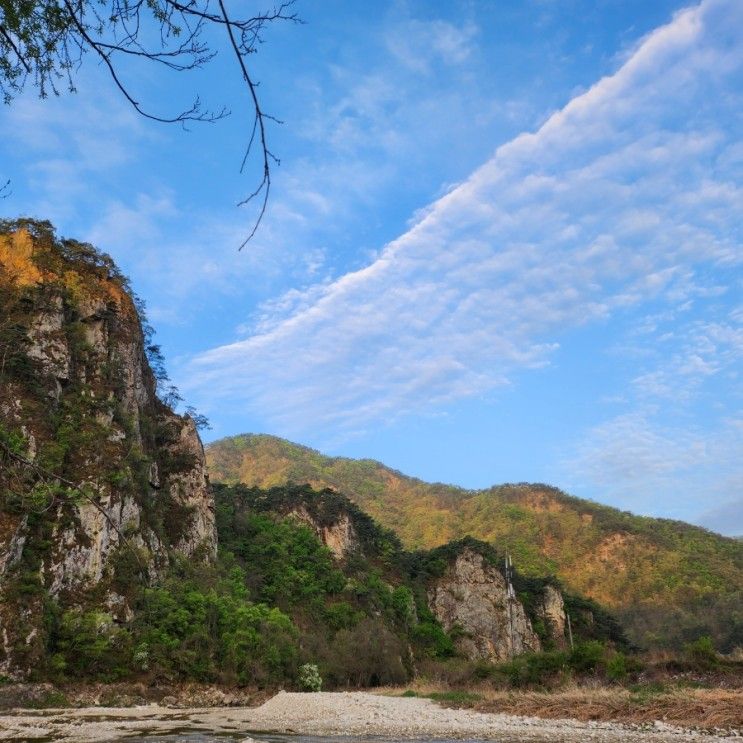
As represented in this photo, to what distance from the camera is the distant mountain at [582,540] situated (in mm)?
67000

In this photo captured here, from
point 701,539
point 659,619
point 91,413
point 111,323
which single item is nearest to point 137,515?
point 91,413

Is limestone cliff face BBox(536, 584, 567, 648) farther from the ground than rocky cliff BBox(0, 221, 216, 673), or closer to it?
closer to it

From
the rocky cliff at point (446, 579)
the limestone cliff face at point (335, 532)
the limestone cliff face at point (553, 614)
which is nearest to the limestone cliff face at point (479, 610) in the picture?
the rocky cliff at point (446, 579)

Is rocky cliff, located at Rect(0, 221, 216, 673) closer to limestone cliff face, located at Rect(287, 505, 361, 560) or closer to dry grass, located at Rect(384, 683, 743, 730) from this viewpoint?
dry grass, located at Rect(384, 683, 743, 730)

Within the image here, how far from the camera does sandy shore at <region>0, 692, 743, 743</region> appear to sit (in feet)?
42.1

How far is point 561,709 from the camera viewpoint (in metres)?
16.6

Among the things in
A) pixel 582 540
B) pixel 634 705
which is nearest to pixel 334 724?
pixel 634 705

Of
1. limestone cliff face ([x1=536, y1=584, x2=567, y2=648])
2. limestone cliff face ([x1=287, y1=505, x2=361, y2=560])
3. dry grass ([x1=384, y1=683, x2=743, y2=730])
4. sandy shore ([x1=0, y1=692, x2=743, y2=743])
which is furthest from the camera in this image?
limestone cliff face ([x1=536, y1=584, x2=567, y2=648])

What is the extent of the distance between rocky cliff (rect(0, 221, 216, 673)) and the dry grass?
13.6 m

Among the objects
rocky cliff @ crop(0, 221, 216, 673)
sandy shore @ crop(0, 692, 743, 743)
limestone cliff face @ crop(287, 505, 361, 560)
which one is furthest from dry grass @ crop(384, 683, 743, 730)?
limestone cliff face @ crop(287, 505, 361, 560)

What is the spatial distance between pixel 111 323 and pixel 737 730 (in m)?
36.7

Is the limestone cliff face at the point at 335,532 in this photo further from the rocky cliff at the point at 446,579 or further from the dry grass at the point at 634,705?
the dry grass at the point at 634,705

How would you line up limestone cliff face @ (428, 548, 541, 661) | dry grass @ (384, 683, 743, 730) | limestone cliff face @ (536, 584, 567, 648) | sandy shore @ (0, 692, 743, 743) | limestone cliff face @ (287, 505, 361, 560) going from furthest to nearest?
limestone cliff face @ (536, 584, 567, 648)
limestone cliff face @ (287, 505, 361, 560)
limestone cliff face @ (428, 548, 541, 661)
dry grass @ (384, 683, 743, 730)
sandy shore @ (0, 692, 743, 743)

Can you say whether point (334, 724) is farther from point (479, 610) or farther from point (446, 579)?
point (446, 579)
